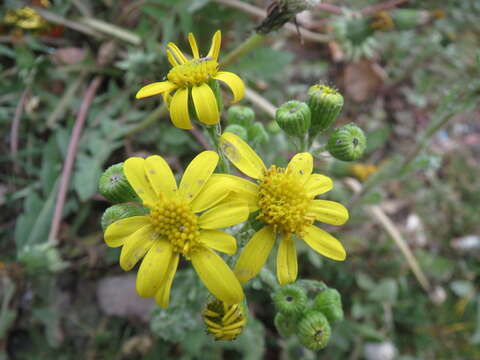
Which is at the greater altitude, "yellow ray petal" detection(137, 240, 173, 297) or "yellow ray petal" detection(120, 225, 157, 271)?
"yellow ray petal" detection(120, 225, 157, 271)

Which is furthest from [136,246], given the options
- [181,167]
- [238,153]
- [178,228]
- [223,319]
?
[181,167]

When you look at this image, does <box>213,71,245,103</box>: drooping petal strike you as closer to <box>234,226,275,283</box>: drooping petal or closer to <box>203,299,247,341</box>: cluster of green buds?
<box>234,226,275,283</box>: drooping petal

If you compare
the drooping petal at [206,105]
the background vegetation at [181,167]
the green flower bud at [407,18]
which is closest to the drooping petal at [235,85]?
the drooping petal at [206,105]

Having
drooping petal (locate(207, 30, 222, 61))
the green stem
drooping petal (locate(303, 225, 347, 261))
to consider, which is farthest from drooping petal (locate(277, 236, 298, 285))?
the green stem

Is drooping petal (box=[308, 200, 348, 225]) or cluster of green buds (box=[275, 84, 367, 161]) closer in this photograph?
drooping petal (box=[308, 200, 348, 225])

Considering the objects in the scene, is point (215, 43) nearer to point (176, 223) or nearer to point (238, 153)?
point (238, 153)

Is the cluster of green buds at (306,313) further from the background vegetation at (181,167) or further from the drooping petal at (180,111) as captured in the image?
the drooping petal at (180,111)

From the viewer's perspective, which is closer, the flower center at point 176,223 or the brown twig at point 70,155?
the flower center at point 176,223
